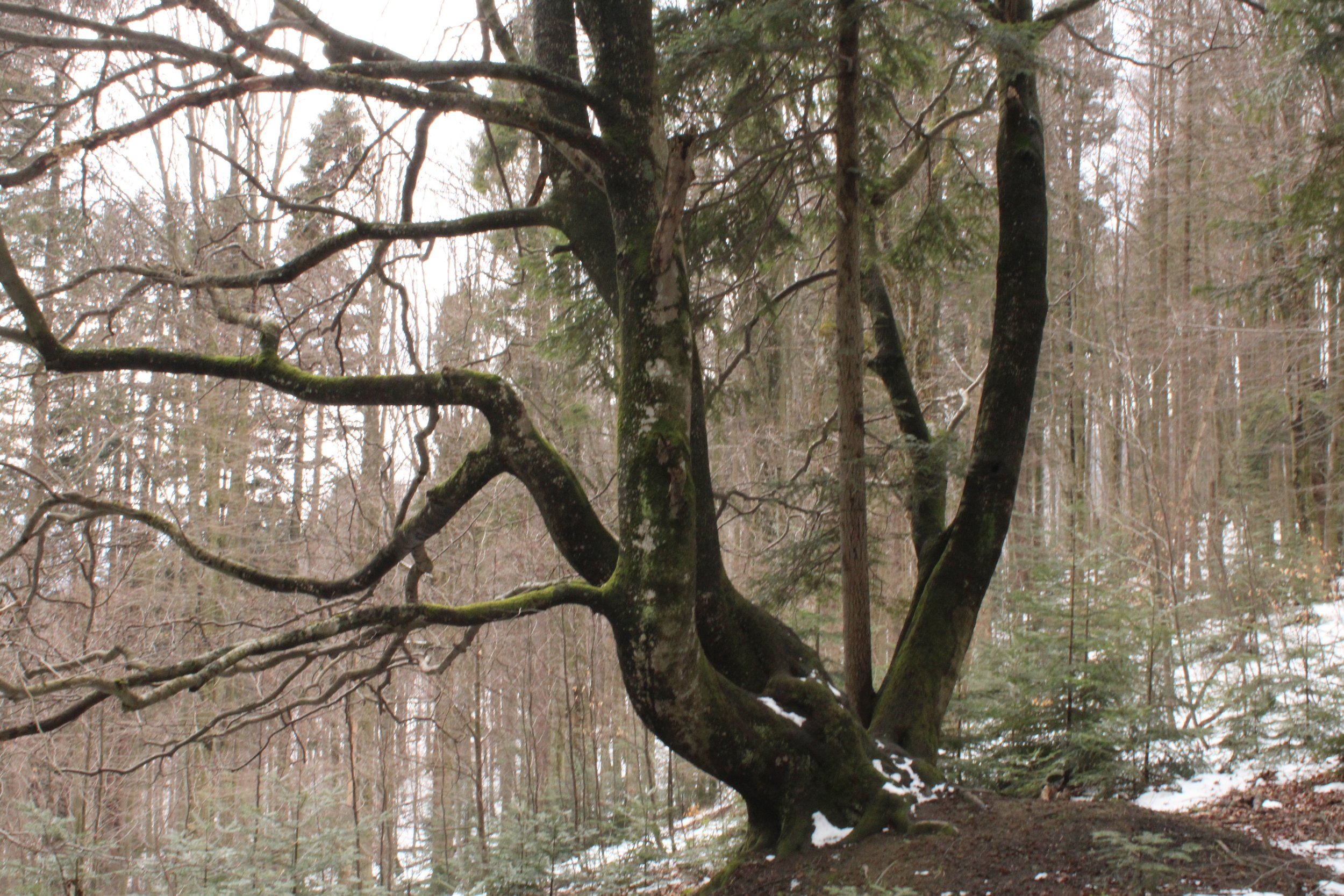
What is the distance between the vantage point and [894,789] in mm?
4867

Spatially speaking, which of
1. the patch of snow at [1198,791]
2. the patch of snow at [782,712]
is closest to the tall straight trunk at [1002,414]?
the patch of snow at [782,712]

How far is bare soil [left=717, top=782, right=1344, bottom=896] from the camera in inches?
142

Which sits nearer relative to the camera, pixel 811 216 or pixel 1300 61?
pixel 1300 61

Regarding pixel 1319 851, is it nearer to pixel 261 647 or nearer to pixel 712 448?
pixel 261 647

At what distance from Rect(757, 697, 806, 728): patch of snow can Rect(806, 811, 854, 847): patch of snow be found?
0.49 meters

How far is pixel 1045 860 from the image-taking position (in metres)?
3.99

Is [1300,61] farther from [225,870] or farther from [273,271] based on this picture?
[225,870]

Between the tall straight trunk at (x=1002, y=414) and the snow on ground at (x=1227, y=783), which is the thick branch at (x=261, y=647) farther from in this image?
the snow on ground at (x=1227, y=783)

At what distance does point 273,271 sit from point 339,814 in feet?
24.8

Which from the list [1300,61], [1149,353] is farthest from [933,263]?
[1149,353]

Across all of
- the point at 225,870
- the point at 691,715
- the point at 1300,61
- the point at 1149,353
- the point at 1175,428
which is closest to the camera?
the point at 691,715

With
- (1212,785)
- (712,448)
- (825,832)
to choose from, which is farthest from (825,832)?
(712,448)

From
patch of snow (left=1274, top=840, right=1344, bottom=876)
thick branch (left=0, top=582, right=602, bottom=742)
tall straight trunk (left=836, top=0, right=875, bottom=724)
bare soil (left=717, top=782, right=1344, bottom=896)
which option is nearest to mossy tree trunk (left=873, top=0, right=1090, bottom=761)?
tall straight trunk (left=836, top=0, right=875, bottom=724)

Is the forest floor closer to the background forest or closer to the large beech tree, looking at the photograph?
the large beech tree
